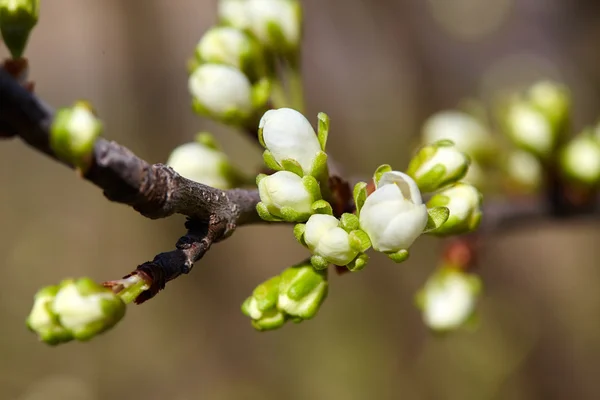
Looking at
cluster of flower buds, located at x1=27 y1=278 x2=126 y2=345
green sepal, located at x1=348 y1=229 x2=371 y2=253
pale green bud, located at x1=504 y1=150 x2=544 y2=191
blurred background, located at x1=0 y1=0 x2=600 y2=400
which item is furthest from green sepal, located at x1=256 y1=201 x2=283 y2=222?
blurred background, located at x1=0 y1=0 x2=600 y2=400

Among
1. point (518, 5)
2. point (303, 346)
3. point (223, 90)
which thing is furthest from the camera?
point (518, 5)

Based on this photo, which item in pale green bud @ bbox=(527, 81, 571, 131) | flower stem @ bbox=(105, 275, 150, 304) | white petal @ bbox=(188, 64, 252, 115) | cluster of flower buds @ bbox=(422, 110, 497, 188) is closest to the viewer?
flower stem @ bbox=(105, 275, 150, 304)

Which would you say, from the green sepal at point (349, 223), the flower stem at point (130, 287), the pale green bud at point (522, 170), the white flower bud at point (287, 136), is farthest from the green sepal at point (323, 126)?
the pale green bud at point (522, 170)

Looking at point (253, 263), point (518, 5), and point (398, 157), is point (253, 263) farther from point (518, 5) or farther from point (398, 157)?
point (518, 5)

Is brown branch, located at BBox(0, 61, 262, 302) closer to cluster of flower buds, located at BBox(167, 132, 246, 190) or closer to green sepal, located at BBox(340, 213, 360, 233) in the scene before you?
green sepal, located at BBox(340, 213, 360, 233)

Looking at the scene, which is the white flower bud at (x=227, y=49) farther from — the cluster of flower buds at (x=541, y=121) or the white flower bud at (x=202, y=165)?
the cluster of flower buds at (x=541, y=121)

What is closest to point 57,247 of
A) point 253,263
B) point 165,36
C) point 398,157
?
point 253,263

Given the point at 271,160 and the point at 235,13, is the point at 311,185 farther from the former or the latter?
the point at 235,13
